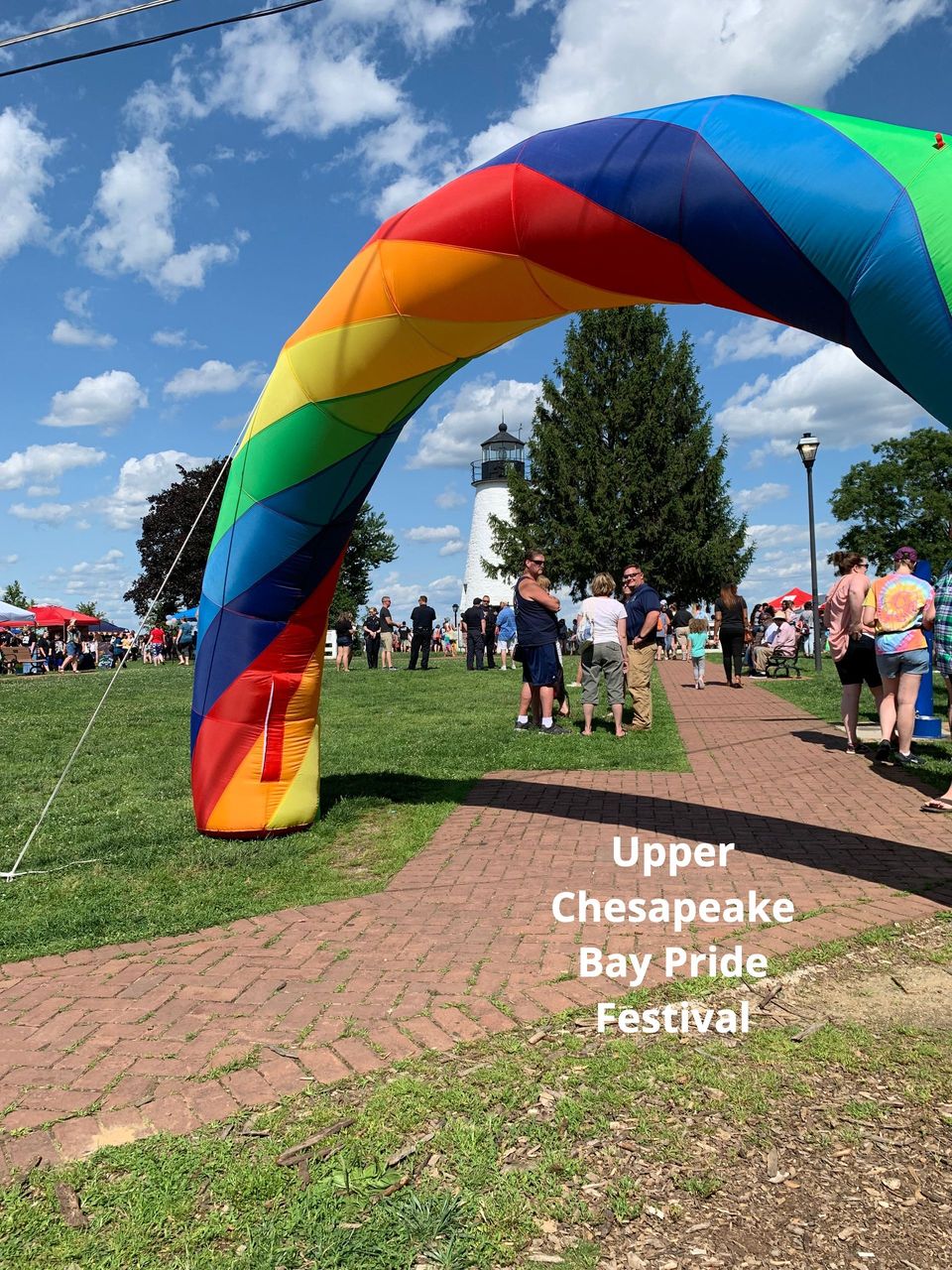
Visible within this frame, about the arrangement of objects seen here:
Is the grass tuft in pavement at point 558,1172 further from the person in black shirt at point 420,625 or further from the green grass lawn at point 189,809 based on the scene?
the person in black shirt at point 420,625

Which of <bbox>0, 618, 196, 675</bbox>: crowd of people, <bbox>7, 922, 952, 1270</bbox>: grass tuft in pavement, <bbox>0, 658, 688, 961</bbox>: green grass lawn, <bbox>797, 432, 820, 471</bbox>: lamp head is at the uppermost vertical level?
<bbox>797, 432, 820, 471</bbox>: lamp head

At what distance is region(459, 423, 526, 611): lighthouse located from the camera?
193 feet

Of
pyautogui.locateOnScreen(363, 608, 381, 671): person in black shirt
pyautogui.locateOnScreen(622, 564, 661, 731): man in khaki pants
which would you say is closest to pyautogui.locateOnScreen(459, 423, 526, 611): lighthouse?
pyautogui.locateOnScreen(363, 608, 381, 671): person in black shirt

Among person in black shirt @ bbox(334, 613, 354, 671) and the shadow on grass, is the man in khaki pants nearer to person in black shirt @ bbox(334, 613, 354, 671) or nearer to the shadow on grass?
the shadow on grass

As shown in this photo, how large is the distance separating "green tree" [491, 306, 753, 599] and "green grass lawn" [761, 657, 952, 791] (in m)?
15.6

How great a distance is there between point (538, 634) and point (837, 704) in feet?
19.7

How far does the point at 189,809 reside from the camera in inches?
282

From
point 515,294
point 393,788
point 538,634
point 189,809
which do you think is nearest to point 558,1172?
point 515,294

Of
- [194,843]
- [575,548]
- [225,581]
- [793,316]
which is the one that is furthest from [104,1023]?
[575,548]

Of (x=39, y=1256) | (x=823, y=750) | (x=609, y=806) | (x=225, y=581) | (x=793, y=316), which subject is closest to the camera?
(x=39, y=1256)

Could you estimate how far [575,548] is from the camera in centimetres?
3900

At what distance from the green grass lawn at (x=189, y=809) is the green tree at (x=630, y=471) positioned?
82.2 ft

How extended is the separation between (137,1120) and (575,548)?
36855mm

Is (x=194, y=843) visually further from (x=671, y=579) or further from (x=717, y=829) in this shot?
(x=671, y=579)
